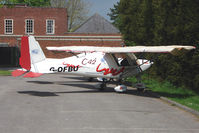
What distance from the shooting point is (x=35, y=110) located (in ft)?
37.3

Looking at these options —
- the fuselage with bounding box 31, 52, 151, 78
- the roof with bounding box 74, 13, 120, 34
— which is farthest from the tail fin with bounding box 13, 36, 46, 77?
the roof with bounding box 74, 13, 120, 34

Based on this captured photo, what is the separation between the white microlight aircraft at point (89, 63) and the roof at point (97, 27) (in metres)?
36.5

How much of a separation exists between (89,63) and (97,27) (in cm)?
3852

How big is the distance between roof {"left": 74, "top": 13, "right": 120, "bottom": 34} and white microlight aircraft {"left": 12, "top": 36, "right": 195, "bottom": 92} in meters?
36.5

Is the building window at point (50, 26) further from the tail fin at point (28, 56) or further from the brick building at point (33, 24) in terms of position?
the tail fin at point (28, 56)

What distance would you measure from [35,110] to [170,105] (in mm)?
5333

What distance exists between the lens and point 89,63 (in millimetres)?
17297

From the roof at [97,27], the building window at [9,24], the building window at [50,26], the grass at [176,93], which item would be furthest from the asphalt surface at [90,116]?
the roof at [97,27]

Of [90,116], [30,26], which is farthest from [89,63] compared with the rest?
[30,26]

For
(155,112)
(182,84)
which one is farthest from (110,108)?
(182,84)

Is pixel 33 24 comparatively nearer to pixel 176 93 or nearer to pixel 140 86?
pixel 140 86

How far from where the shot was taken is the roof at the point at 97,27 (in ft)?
179

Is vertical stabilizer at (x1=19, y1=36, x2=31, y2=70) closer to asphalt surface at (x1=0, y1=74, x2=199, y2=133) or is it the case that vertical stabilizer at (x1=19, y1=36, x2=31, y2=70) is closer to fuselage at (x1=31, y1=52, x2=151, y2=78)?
fuselage at (x1=31, y1=52, x2=151, y2=78)

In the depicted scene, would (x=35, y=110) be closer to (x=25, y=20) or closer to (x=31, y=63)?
(x=31, y=63)
